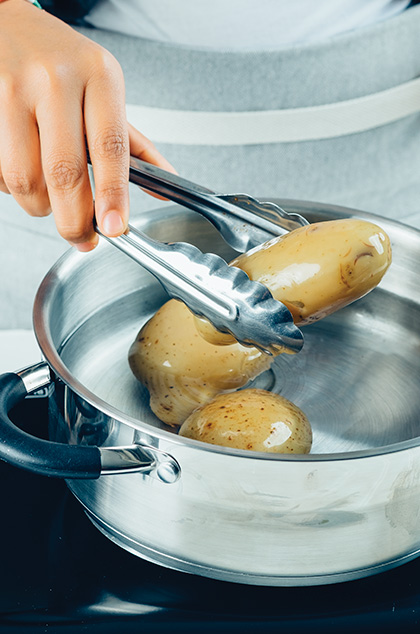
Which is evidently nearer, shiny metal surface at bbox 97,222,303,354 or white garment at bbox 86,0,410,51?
shiny metal surface at bbox 97,222,303,354

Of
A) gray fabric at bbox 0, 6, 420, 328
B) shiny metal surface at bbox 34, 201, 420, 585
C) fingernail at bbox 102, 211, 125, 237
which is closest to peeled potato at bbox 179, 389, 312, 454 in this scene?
shiny metal surface at bbox 34, 201, 420, 585

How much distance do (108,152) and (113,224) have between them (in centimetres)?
Answer: 6

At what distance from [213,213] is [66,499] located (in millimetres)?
246

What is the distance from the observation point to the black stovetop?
1.34 ft

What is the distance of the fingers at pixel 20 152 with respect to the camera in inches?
18.9

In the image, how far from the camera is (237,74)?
2.67ft

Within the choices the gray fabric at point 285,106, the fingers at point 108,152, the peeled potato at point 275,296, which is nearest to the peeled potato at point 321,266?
the peeled potato at point 275,296

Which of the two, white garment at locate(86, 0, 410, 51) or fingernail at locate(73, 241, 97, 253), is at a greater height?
white garment at locate(86, 0, 410, 51)

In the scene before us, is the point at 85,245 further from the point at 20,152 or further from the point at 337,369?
the point at 337,369

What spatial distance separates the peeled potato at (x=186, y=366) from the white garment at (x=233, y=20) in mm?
405

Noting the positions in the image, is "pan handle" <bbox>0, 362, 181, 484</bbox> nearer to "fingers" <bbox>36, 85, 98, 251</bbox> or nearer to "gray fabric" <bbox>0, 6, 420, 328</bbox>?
"fingers" <bbox>36, 85, 98, 251</bbox>

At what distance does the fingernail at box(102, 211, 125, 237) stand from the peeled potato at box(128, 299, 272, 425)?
136mm

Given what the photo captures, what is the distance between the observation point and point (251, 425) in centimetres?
46

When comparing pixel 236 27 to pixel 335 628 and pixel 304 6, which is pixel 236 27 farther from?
pixel 335 628
